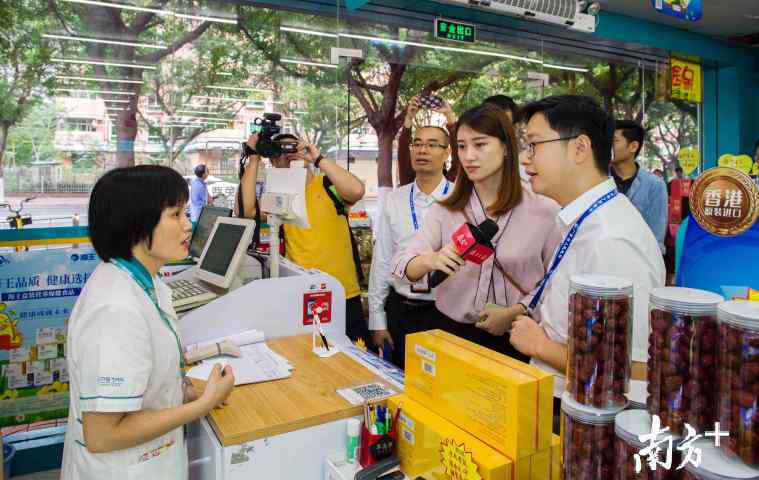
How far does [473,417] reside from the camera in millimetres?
1123

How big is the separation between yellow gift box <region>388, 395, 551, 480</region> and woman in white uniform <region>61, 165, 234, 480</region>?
1.52 ft

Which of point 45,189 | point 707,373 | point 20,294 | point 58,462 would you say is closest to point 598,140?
point 707,373

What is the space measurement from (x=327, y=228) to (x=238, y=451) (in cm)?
159

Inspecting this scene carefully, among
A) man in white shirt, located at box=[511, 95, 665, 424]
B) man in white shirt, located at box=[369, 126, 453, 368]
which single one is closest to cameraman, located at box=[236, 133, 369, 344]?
man in white shirt, located at box=[369, 126, 453, 368]

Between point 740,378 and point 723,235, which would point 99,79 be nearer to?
point 723,235

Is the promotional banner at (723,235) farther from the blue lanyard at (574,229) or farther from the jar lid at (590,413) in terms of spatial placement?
the jar lid at (590,413)

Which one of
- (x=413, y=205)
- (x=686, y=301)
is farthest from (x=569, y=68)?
(x=686, y=301)

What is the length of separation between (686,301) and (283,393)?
113cm

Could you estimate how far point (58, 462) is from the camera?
2945 millimetres

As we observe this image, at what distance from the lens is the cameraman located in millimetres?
2727

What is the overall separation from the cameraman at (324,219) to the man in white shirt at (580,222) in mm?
1318

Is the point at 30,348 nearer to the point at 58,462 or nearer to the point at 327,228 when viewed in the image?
the point at 58,462

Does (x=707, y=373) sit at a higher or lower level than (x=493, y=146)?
lower

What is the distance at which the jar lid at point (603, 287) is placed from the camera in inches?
34.6
